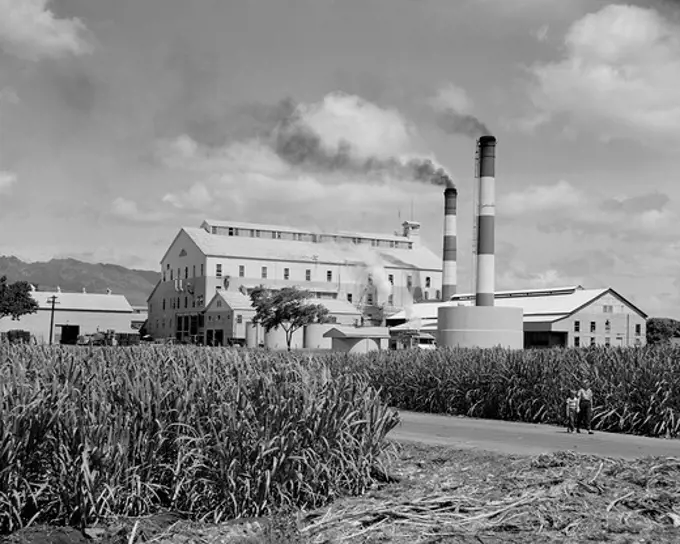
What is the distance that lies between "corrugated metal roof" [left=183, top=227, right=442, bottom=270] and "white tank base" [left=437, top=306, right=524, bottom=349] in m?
57.1

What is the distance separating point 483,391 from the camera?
77.5 ft

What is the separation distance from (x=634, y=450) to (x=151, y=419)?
10.4 metres

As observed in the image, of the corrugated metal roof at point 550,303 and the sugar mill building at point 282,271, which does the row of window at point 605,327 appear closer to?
the corrugated metal roof at point 550,303

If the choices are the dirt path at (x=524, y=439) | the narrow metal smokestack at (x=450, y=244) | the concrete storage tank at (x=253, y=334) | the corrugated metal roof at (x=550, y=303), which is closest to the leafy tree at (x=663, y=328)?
the corrugated metal roof at (x=550, y=303)

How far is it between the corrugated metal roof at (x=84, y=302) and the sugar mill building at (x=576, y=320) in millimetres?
41471

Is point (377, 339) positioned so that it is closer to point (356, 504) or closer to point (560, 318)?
point (560, 318)

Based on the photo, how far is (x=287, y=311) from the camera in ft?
262

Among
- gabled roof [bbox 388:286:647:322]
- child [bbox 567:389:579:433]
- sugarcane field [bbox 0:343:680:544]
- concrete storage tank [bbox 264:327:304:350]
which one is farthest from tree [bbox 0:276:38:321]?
sugarcane field [bbox 0:343:680:544]

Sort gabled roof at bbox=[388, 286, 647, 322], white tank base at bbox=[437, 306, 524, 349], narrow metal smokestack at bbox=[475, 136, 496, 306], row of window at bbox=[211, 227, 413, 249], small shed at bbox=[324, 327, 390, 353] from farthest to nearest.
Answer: row of window at bbox=[211, 227, 413, 249] → gabled roof at bbox=[388, 286, 647, 322] → small shed at bbox=[324, 327, 390, 353] → narrow metal smokestack at bbox=[475, 136, 496, 306] → white tank base at bbox=[437, 306, 524, 349]

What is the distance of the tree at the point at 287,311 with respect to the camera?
7988cm

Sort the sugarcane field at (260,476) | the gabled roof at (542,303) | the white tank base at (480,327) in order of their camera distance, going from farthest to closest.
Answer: the gabled roof at (542,303), the white tank base at (480,327), the sugarcane field at (260,476)

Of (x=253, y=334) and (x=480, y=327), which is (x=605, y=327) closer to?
(x=253, y=334)

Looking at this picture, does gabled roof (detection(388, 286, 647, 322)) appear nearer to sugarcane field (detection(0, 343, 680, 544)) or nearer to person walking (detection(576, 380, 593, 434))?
person walking (detection(576, 380, 593, 434))

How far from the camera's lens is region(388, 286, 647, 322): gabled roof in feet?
266
